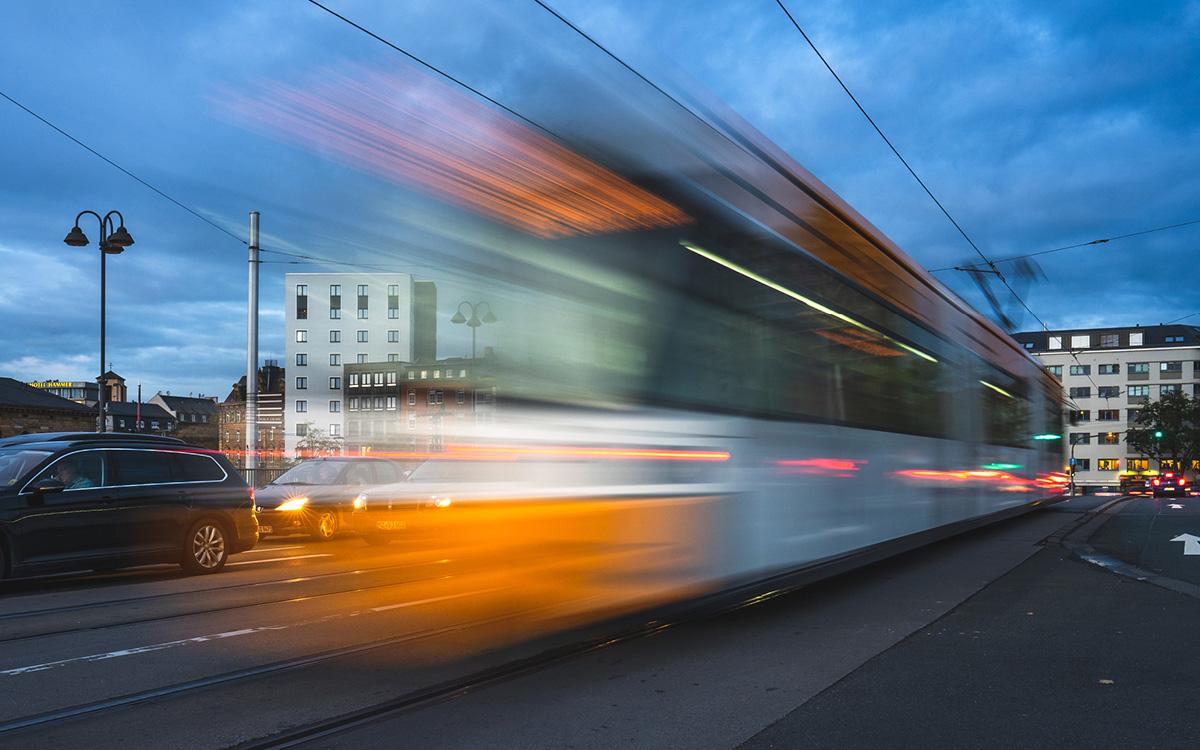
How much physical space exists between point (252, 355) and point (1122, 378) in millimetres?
120091

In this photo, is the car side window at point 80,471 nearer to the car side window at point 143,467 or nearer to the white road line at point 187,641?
the car side window at point 143,467

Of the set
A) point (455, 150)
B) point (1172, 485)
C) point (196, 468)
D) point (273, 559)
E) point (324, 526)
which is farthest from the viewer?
point (1172, 485)

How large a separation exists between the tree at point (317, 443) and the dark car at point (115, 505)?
11.8 ft

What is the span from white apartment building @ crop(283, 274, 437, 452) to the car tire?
12213 millimetres

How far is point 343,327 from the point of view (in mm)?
5738

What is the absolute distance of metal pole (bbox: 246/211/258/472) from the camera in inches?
233

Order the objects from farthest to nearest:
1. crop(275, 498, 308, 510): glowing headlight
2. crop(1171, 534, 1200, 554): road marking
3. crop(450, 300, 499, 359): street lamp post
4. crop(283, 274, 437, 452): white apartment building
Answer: crop(275, 498, 308, 510): glowing headlight, crop(1171, 534, 1200, 554): road marking, crop(450, 300, 499, 359): street lamp post, crop(283, 274, 437, 452): white apartment building

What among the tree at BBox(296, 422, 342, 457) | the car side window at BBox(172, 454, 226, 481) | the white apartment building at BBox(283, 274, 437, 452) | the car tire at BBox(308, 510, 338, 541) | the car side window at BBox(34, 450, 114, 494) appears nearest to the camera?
the white apartment building at BBox(283, 274, 437, 452)

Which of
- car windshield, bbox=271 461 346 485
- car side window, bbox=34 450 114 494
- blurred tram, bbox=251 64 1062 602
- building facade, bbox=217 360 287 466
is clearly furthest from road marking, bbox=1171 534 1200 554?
car side window, bbox=34 450 114 494

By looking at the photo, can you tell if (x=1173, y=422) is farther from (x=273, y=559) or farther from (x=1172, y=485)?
(x=273, y=559)

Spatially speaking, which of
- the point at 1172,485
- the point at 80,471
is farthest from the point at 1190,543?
the point at 1172,485

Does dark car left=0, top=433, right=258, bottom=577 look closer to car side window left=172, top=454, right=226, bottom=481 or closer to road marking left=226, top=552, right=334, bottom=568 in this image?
car side window left=172, top=454, right=226, bottom=481

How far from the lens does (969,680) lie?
600cm

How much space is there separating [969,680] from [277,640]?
4.67 metres
